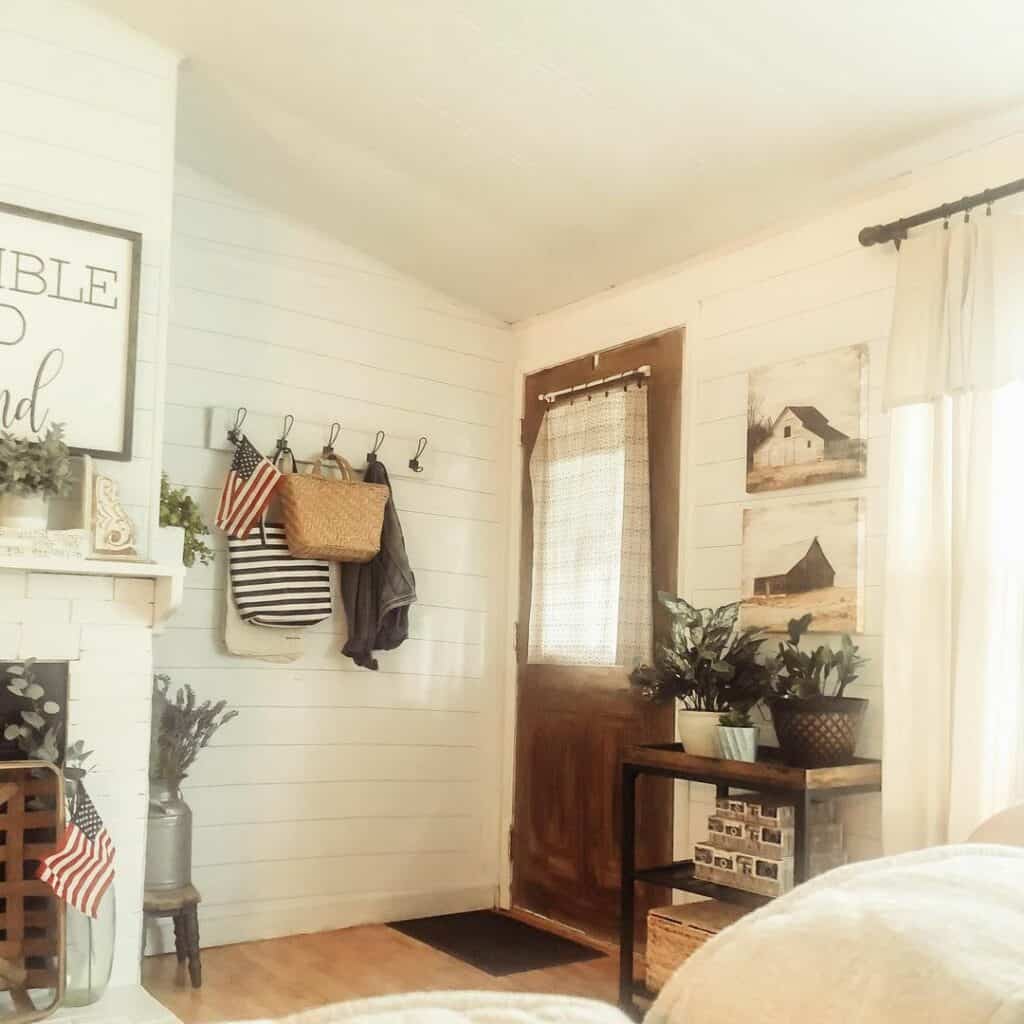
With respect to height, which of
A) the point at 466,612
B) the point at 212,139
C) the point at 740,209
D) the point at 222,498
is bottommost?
the point at 466,612

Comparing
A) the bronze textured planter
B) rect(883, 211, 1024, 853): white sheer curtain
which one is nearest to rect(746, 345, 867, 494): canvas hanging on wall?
rect(883, 211, 1024, 853): white sheer curtain

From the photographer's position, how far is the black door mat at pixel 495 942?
379 centimetres

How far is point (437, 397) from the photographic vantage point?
457 cm

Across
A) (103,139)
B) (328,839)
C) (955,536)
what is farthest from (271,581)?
(955,536)

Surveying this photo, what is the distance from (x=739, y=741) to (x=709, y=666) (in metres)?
0.26

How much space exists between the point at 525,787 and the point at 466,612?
750 millimetres

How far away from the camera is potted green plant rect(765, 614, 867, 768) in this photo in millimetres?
3006

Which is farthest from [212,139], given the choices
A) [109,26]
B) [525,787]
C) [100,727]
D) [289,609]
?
[525,787]

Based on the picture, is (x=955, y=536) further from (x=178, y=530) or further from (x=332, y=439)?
(x=332, y=439)

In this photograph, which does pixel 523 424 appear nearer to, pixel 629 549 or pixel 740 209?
pixel 629 549

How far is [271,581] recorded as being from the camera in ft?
12.8

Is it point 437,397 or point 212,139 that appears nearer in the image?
point 212,139

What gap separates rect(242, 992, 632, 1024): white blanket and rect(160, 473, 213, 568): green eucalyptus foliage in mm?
2763

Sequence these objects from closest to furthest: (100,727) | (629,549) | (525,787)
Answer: (100,727)
(629,549)
(525,787)
